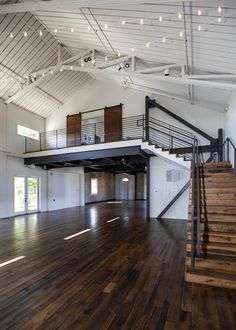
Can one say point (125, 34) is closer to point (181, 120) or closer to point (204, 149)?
point (181, 120)

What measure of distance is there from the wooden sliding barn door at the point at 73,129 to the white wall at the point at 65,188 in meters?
2.16

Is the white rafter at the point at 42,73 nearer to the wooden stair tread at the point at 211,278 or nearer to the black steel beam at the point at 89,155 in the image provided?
the black steel beam at the point at 89,155

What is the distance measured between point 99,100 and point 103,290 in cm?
919

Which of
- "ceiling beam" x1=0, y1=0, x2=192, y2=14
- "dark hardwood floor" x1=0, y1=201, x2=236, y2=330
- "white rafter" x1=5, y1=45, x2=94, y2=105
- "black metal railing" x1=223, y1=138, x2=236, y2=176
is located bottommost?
"dark hardwood floor" x1=0, y1=201, x2=236, y2=330

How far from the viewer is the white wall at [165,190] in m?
8.05

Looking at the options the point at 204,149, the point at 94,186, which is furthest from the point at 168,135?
the point at 94,186

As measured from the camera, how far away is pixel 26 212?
980 centimetres

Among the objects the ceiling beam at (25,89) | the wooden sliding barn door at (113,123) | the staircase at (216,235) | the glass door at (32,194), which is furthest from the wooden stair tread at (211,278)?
the glass door at (32,194)

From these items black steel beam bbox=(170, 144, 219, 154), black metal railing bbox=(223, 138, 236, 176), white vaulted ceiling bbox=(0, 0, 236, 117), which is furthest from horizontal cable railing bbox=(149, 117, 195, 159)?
white vaulted ceiling bbox=(0, 0, 236, 117)

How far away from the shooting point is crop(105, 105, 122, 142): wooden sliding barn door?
9719mm

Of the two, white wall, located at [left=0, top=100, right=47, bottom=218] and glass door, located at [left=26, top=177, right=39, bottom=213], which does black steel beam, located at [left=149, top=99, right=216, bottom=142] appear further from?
glass door, located at [left=26, top=177, right=39, bottom=213]

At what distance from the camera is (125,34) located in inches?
189

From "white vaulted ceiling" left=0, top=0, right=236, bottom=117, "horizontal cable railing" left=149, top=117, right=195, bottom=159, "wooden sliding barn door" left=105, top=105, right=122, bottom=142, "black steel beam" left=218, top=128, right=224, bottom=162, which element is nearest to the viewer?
"white vaulted ceiling" left=0, top=0, right=236, bottom=117

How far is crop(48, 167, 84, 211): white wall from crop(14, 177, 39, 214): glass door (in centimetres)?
84
